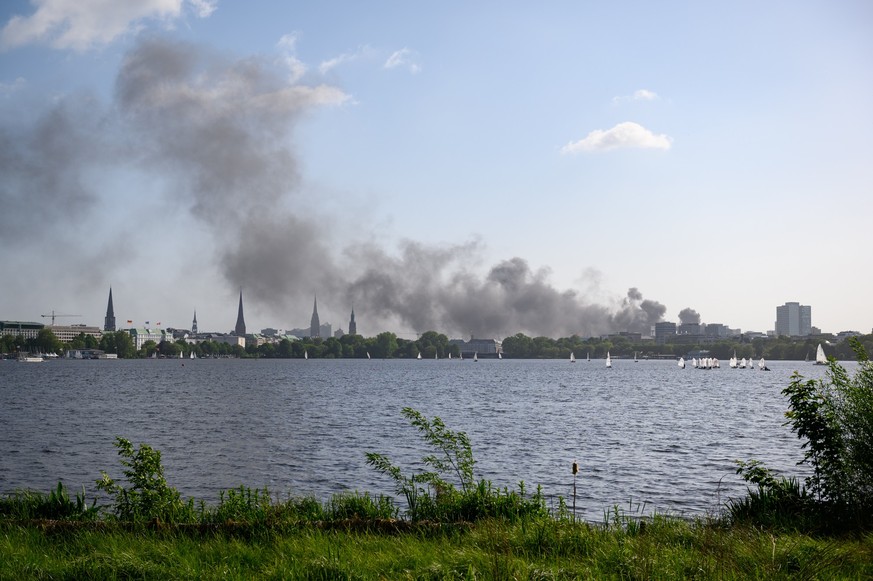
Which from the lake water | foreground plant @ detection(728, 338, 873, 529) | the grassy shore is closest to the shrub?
the grassy shore

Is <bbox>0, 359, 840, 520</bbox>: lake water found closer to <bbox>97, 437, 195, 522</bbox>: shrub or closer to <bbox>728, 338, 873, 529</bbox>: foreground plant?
<bbox>728, 338, 873, 529</bbox>: foreground plant

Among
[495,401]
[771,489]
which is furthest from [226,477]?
[495,401]

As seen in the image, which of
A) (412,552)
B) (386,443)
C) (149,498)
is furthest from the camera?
(386,443)

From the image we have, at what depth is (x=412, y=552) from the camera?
1306cm

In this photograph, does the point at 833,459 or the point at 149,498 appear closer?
the point at 833,459

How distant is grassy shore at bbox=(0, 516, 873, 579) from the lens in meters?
11.0

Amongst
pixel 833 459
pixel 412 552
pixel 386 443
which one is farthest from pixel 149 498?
pixel 386 443

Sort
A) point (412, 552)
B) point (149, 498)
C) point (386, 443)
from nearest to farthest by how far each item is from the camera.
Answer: point (412, 552) → point (149, 498) → point (386, 443)

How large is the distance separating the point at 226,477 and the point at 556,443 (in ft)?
71.3

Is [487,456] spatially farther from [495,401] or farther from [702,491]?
[495,401]

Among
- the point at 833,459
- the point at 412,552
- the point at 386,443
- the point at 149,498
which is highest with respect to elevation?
the point at 833,459

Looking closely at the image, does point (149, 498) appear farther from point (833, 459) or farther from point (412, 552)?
point (833, 459)

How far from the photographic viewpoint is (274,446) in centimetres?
5222

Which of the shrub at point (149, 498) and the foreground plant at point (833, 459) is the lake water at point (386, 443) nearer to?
the foreground plant at point (833, 459)
